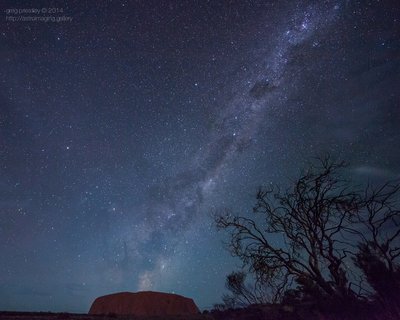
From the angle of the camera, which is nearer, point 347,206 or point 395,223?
point 395,223

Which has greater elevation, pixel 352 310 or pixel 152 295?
pixel 152 295

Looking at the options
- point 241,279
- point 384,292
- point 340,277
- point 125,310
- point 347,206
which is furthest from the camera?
point 125,310

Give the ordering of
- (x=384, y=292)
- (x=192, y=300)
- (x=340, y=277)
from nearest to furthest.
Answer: (x=384, y=292)
(x=340, y=277)
(x=192, y=300)

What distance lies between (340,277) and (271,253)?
3.35 metres

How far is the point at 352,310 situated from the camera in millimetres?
10883

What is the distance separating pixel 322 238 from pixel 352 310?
3.99 meters

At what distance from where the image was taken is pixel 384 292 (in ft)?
35.5

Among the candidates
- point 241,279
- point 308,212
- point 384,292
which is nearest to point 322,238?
point 308,212

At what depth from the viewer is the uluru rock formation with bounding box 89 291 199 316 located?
264 feet

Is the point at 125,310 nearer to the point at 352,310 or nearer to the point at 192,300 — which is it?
the point at 192,300

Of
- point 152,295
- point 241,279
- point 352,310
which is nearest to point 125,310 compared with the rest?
point 152,295

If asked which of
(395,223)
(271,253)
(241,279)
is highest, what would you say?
(241,279)

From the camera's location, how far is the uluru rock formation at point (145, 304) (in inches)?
3164

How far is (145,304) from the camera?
81750 mm
